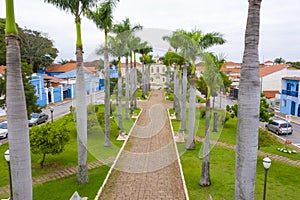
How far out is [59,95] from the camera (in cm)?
3838

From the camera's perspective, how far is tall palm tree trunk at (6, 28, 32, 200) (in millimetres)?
4037

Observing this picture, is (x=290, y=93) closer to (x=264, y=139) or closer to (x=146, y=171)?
(x=264, y=139)

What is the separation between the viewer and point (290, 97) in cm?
2881

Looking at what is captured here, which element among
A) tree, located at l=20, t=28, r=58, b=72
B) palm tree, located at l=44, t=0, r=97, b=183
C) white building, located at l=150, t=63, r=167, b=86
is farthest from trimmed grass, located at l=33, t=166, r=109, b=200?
white building, located at l=150, t=63, r=167, b=86

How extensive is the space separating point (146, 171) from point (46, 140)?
449 cm

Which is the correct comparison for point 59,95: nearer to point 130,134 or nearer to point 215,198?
point 130,134

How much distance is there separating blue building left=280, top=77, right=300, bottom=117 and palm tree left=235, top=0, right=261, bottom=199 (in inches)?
1080

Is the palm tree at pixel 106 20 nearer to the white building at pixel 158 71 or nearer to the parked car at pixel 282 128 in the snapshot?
the parked car at pixel 282 128

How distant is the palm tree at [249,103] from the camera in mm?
3795

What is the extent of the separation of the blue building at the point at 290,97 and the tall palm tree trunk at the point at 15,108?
29.5 meters

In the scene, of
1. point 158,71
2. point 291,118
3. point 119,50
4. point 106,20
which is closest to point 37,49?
point 158,71

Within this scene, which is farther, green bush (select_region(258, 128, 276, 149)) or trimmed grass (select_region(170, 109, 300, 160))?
trimmed grass (select_region(170, 109, 300, 160))

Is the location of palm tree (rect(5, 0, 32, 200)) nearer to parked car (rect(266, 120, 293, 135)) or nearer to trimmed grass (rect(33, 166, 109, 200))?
trimmed grass (rect(33, 166, 109, 200))

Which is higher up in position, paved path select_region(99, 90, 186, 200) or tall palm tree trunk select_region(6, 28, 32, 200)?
tall palm tree trunk select_region(6, 28, 32, 200)
